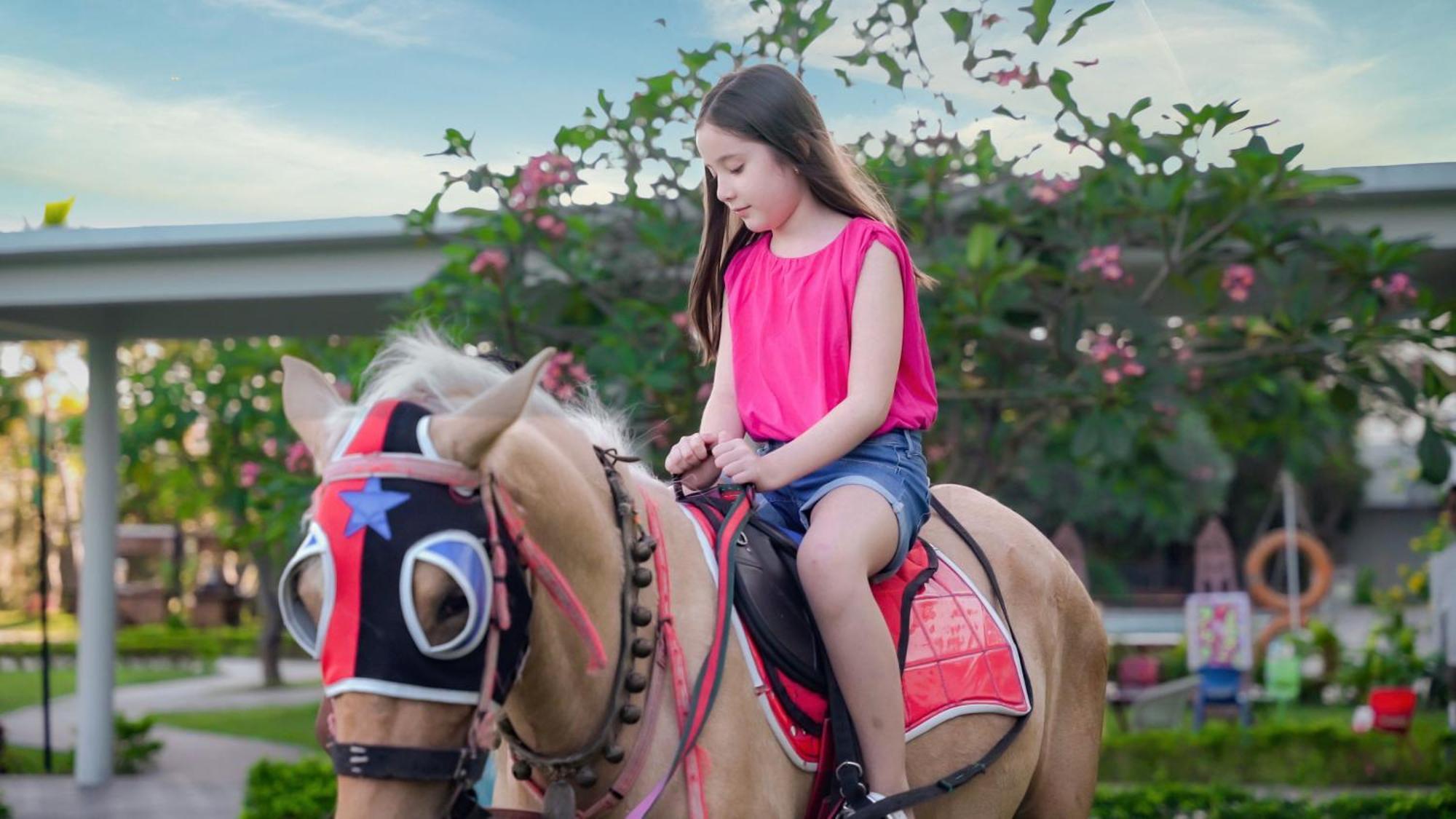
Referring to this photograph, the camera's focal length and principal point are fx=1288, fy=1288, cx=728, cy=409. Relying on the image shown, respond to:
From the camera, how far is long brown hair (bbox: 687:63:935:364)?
2.37 metres

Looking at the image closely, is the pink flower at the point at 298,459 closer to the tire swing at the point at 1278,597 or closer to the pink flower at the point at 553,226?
the pink flower at the point at 553,226

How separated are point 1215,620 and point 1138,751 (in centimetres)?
260

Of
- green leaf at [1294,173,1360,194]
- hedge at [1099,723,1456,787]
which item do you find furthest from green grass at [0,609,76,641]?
green leaf at [1294,173,1360,194]

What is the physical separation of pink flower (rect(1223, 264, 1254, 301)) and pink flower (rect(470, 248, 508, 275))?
3.16 meters

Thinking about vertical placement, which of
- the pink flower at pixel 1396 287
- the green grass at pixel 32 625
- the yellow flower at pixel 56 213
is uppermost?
the yellow flower at pixel 56 213

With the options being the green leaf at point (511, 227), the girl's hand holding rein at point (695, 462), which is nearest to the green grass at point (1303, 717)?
the green leaf at point (511, 227)

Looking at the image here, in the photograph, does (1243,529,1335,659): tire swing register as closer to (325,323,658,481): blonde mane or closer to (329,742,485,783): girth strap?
(325,323,658,481): blonde mane

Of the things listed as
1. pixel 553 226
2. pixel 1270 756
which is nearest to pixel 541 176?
pixel 553 226

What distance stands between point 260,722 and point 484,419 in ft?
43.7

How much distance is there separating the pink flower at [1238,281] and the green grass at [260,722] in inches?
370

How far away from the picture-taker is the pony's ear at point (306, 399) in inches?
79.2

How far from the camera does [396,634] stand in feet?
5.45

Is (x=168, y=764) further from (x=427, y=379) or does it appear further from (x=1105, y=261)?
(x=427, y=379)

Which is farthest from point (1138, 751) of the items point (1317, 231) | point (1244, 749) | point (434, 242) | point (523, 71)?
point (523, 71)
